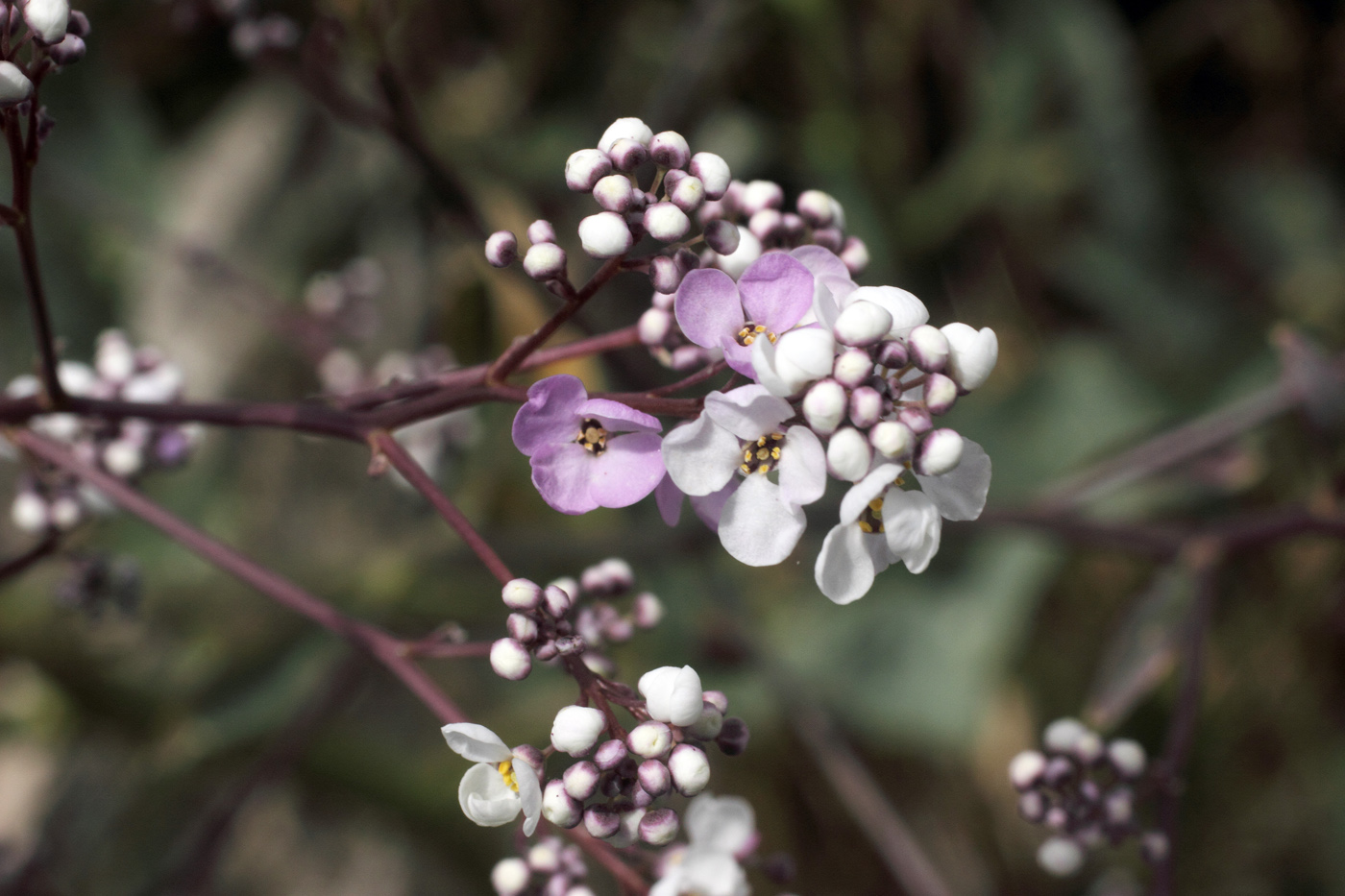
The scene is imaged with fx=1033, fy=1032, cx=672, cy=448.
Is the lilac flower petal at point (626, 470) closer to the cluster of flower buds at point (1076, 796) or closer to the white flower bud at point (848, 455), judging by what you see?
the white flower bud at point (848, 455)

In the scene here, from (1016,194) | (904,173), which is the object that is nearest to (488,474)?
(904,173)

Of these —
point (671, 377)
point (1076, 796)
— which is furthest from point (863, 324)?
point (671, 377)

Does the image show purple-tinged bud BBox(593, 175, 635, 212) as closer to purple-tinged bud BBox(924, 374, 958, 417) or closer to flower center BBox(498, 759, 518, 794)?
purple-tinged bud BBox(924, 374, 958, 417)

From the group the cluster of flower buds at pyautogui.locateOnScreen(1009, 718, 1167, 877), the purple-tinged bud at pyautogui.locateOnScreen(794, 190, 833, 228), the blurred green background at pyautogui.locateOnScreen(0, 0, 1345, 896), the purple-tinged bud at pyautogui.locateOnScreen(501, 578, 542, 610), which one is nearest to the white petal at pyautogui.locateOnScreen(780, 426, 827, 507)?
the purple-tinged bud at pyautogui.locateOnScreen(501, 578, 542, 610)

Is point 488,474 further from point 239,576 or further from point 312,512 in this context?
point 239,576

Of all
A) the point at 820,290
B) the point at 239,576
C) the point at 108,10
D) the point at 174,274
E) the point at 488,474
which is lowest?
the point at 239,576
